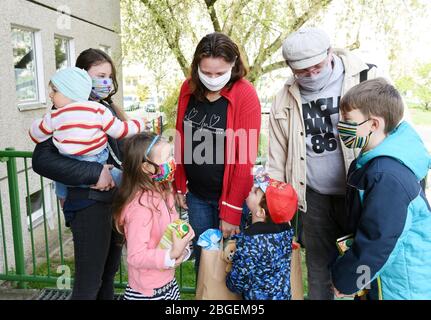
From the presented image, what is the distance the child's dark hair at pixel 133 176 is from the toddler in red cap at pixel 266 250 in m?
0.50

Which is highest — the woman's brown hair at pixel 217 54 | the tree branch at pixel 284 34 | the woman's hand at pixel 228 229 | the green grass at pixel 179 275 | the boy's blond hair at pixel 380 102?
the tree branch at pixel 284 34

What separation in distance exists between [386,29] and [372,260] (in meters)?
7.71

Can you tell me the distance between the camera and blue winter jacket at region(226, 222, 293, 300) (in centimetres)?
185

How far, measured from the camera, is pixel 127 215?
6.27ft

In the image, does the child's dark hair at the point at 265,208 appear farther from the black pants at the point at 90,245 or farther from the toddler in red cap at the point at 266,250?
the black pants at the point at 90,245

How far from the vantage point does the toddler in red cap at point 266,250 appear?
1.85m

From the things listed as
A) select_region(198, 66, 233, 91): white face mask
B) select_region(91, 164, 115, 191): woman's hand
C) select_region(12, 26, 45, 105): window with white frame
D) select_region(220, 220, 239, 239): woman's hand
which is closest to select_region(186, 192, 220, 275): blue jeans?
select_region(220, 220, 239, 239): woman's hand

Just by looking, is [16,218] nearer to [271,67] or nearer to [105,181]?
[105,181]

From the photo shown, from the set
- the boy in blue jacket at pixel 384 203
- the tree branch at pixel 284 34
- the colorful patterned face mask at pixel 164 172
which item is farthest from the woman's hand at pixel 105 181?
the tree branch at pixel 284 34

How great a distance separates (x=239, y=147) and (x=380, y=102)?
79 cm

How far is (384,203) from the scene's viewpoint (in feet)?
5.33

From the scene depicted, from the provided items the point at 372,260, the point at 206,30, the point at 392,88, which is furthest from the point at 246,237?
the point at 206,30
